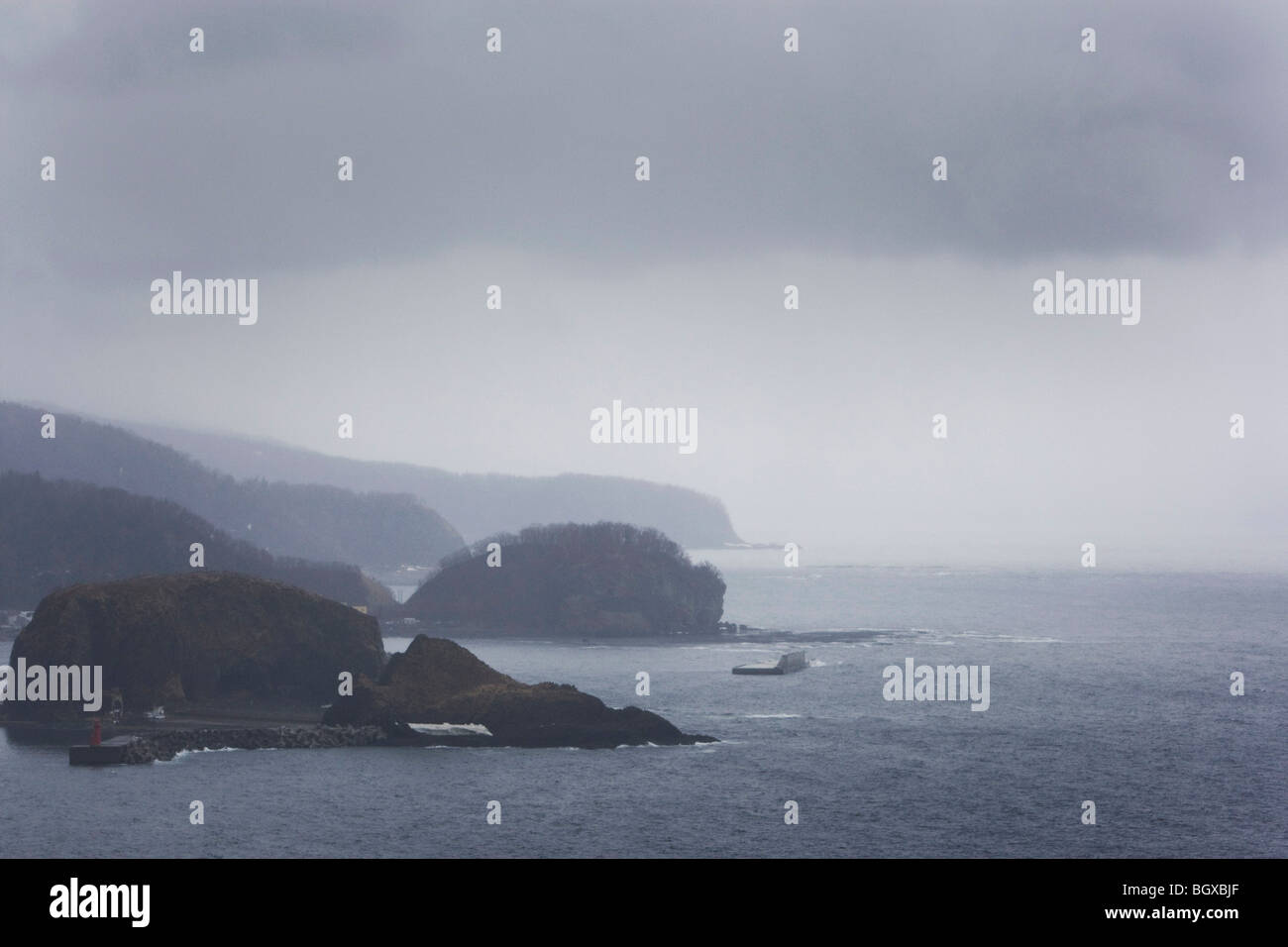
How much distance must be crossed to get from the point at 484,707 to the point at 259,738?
55.5 ft

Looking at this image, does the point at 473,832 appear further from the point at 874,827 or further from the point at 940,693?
the point at 940,693

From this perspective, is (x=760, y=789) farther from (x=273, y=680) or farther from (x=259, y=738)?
(x=273, y=680)

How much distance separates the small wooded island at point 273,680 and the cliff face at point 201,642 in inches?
4.0

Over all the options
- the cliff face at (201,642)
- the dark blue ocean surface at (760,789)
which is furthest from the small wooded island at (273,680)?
the dark blue ocean surface at (760,789)

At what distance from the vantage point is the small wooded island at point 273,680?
9888cm

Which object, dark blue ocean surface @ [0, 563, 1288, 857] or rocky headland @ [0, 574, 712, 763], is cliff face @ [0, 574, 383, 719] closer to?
rocky headland @ [0, 574, 712, 763]

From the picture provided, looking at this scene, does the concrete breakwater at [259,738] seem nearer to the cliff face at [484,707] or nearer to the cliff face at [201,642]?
the cliff face at [484,707]

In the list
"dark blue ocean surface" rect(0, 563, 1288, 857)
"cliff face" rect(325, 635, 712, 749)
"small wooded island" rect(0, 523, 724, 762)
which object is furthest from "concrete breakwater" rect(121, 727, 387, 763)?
"cliff face" rect(325, 635, 712, 749)

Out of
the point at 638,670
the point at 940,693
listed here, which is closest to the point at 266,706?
the point at 638,670

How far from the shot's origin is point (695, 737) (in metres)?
99.2

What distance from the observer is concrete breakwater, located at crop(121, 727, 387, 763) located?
93931 mm

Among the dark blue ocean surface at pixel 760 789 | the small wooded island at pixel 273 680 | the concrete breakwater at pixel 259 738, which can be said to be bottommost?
the dark blue ocean surface at pixel 760 789
